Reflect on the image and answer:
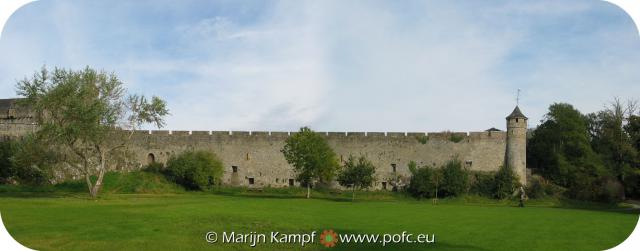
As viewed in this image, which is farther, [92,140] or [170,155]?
[170,155]

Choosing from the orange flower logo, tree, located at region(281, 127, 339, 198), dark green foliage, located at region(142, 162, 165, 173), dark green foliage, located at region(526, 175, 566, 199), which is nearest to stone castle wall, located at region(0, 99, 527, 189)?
dark green foliage, located at region(142, 162, 165, 173)

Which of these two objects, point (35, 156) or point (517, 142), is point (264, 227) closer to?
point (35, 156)

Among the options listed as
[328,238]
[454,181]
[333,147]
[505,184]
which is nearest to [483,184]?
[505,184]

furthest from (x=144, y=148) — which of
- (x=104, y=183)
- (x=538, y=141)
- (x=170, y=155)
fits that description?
(x=538, y=141)

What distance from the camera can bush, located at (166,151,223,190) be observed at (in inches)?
1481

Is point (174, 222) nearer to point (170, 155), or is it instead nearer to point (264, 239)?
point (264, 239)

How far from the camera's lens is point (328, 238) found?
14.7 metres

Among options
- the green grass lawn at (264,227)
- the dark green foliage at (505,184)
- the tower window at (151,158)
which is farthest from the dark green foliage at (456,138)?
the tower window at (151,158)

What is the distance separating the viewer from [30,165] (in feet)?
106

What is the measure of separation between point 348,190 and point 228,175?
8.63 meters

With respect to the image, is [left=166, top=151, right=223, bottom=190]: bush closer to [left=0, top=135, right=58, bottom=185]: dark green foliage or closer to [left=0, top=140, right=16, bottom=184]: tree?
[left=0, top=135, right=58, bottom=185]: dark green foliage

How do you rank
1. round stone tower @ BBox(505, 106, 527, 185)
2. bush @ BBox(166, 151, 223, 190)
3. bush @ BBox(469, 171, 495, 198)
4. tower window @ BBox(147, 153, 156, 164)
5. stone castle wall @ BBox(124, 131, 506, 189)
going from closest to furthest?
bush @ BBox(469, 171, 495, 198)
bush @ BBox(166, 151, 223, 190)
round stone tower @ BBox(505, 106, 527, 185)
stone castle wall @ BBox(124, 131, 506, 189)
tower window @ BBox(147, 153, 156, 164)

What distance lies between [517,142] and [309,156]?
1419 centimetres

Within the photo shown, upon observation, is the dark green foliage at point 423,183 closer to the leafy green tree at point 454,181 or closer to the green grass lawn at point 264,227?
the leafy green tree at point 454,181
